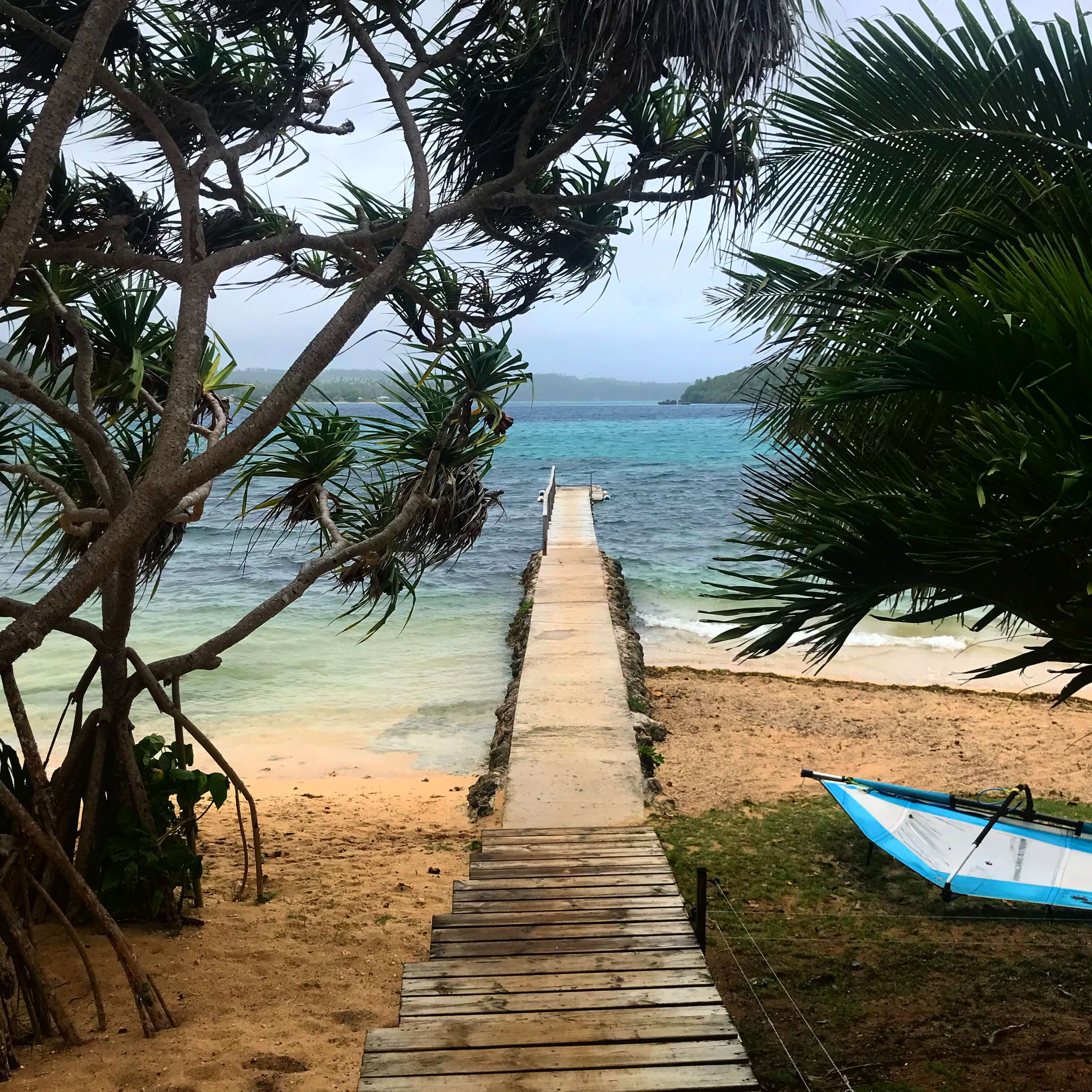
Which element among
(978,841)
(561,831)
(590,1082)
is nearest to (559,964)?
(590,1082)

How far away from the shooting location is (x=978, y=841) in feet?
17.4

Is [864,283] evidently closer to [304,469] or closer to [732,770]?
[304,469]

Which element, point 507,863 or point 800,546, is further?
point 507,863

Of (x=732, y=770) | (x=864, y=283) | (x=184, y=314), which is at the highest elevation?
(x=864, y=283)

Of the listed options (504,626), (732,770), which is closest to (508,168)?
(732,770)

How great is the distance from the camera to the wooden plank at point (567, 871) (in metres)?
4.44

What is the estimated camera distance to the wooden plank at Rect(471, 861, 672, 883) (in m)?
4.44

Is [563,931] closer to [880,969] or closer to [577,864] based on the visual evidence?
[577,864]

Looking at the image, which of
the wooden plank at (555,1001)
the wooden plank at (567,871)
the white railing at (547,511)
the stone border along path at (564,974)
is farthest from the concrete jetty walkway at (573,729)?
the white railing at (547,511)

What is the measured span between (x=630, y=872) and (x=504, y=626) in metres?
11.4

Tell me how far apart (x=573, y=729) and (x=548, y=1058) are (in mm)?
4988

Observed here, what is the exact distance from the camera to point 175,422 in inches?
151

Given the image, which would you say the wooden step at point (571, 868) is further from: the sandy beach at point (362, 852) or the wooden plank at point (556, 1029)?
the wooden plank at point (556, 1029)

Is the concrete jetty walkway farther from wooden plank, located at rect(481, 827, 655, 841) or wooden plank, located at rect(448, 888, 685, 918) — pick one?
wooden plank, located at rect(448, 888, 685, 918)
